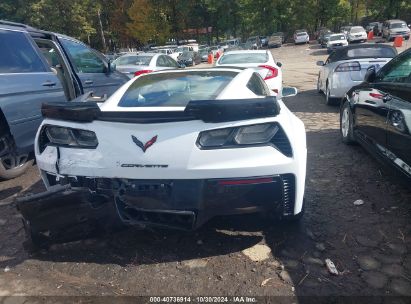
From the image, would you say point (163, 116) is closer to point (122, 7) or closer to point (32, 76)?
point (32, 76)

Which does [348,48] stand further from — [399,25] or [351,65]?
[399,25]

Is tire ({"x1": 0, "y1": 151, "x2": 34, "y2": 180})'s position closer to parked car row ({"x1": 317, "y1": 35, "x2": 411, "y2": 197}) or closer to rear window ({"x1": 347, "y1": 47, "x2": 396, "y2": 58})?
parked car row ({"x1": 317, "y1": 35, "x2": 411, "y2": 197})

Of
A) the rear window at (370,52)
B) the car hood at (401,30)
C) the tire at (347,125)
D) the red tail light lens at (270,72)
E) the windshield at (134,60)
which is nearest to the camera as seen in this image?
the tire at (347,125)

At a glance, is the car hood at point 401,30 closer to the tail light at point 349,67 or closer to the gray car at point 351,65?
the gray car at point 351,65

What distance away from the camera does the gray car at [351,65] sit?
7797 millimetres

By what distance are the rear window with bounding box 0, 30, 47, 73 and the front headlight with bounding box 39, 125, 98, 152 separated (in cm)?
178

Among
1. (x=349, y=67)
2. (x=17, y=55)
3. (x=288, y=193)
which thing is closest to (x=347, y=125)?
(x=349, y=67)

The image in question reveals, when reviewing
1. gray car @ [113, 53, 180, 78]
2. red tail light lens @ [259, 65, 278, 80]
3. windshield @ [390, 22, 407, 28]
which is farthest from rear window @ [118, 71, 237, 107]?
windshield @ [390, 22, 407, 28]

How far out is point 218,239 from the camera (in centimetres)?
305

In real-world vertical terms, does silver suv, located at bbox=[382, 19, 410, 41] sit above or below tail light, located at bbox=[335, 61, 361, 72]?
below

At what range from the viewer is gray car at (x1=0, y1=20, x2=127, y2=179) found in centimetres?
433

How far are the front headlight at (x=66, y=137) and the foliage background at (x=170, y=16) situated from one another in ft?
134

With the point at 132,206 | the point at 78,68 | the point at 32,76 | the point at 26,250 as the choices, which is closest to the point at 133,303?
the point at 132,206

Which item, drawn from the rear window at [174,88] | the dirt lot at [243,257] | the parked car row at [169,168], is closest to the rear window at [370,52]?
the dirt lot at [243,257]
